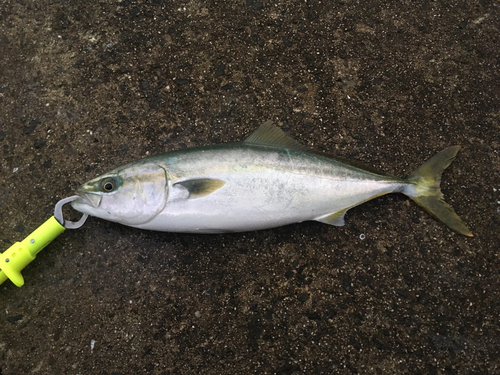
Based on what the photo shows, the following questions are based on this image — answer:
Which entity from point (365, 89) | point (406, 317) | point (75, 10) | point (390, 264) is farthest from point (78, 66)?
point (406, 317)

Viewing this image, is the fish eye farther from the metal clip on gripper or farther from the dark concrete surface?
the dark concrete surface

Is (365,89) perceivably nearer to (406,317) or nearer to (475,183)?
(475,183)

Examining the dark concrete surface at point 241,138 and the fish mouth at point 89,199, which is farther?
the dark concrete surface at point 241,138

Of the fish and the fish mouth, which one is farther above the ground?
the fish mouth

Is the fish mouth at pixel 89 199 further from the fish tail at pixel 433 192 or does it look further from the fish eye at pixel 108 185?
the fish tail at pixel 433 192

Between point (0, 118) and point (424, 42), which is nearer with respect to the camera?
point (0, 118)

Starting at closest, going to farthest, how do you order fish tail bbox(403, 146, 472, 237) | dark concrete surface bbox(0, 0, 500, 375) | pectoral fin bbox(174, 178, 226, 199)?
pectoral fin bbox(174, 178, 226, 199), dark concrete surface bbox(0, 0, 500, 375), fish tail bbox(403, 146, 472, 237)

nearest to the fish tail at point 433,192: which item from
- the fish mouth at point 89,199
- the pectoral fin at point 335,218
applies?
the pectoral fin at point 335,218

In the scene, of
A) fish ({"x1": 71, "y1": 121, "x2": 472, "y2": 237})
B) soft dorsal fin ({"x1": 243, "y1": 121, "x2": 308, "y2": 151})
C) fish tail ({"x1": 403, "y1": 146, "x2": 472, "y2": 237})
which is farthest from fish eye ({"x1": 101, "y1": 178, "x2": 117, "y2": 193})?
fish tail ({"x1": 403, "y1": 146, "x2": 472, "y2": 237})
